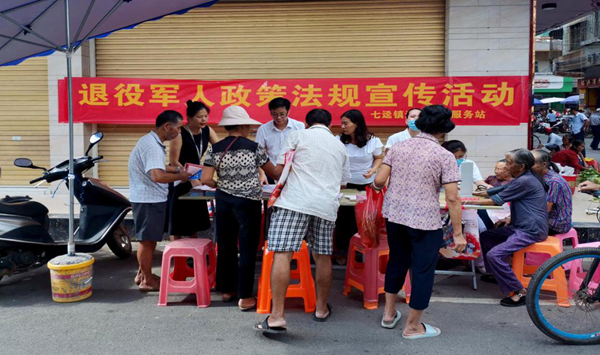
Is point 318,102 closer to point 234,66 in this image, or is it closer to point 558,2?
point 234,66

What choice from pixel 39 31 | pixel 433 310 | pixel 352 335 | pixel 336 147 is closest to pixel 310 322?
pixel 352 335

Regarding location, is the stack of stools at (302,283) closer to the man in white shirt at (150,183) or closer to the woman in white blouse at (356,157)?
the man in white shirt at (150,183)

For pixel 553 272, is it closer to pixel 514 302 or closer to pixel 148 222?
pixel 514 302

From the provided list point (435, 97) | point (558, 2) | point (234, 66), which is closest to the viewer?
point (435, 97)

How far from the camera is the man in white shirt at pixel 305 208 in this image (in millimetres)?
4016

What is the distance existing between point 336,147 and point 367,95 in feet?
14.3

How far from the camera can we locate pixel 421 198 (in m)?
3.82

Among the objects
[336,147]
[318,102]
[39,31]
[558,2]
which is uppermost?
[558,2]

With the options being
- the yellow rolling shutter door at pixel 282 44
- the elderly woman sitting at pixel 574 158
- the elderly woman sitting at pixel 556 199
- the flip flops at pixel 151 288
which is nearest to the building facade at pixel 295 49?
the yellow rolling shutter door at pixel 282 44

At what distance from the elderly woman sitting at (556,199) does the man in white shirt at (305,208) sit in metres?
1.89

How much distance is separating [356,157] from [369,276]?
1446 mm

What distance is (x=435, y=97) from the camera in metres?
8.24

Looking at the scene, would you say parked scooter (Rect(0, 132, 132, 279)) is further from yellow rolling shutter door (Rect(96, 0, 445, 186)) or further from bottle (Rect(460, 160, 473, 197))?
yellow rolling shutter door (Rect(96, 0, 445, 186))

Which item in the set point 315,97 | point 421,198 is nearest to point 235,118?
point 421,198
